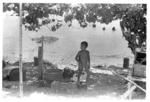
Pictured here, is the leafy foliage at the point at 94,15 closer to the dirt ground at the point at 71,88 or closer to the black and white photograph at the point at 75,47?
the black and white photograph at the point at 75,47

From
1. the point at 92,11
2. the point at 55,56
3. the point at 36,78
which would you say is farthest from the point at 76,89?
the point at 55,56

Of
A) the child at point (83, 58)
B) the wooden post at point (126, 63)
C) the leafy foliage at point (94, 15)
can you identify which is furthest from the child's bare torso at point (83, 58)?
the wooden post at point (126, 63)

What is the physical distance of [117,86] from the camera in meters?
6.20

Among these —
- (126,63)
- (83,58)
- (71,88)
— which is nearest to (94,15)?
(83,58)

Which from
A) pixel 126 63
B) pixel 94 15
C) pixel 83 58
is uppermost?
pixel 94 15

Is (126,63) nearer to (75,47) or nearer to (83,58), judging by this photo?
(75,47)

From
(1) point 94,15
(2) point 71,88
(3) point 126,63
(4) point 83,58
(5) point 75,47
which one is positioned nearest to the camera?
(2) point 71,88

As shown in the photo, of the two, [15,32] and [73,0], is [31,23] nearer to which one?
[15,32]

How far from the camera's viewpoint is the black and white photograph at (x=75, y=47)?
218 inches

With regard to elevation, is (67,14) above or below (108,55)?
above

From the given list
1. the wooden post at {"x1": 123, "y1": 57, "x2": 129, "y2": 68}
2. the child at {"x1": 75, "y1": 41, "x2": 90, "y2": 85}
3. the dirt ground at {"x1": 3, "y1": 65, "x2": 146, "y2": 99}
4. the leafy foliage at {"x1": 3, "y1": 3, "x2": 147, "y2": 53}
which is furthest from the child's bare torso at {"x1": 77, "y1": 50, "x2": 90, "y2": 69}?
the wooden post at {"x1": 123, "y1": 57, "x2": 129, "y2": 68}

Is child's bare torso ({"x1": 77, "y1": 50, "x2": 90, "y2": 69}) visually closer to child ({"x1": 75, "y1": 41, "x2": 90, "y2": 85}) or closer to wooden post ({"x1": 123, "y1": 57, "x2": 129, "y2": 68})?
child ({"x1": 75, "y1": 41, "x2": 90, "y2": 85})

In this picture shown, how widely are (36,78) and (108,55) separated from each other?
8.23 ft

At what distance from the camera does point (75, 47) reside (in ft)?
24.4
